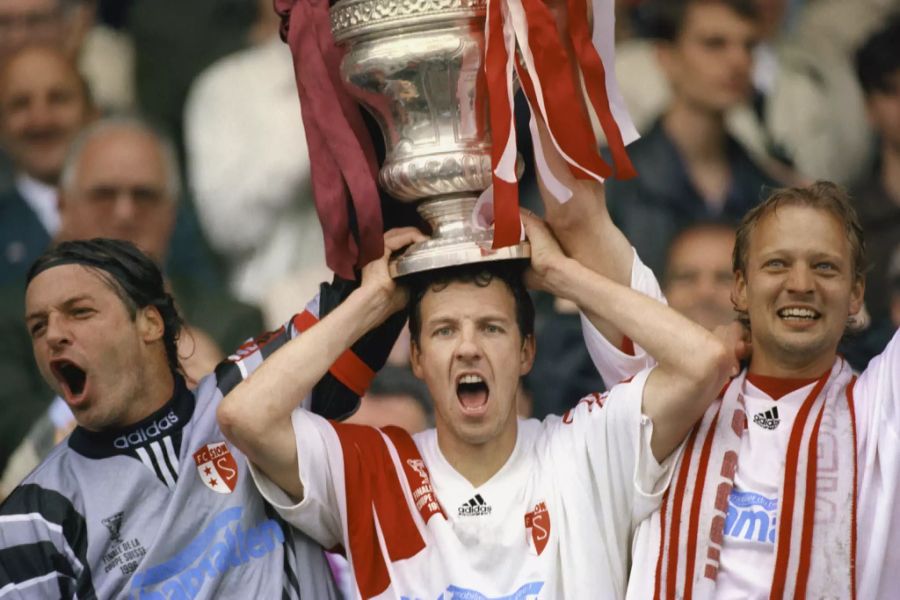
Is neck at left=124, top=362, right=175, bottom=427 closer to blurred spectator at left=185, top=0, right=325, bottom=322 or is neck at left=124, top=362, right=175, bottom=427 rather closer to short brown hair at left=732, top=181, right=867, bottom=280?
short brown hair at left=732, top=181, right=867, bottom=280

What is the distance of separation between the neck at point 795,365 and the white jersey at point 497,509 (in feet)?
0.87

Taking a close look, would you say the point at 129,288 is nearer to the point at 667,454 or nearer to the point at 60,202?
the point at 667,454

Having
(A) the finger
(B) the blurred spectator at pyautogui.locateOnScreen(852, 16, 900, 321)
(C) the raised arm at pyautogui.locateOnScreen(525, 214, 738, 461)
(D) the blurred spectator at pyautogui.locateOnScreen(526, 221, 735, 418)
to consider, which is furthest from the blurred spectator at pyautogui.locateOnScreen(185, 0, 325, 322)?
(C) the raised arm at pyautogui.locateOnScreen(525, 214, 738, 461)

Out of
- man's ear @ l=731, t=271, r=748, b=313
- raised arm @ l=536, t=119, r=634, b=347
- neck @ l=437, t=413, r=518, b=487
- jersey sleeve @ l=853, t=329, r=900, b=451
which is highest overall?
A: raised arm @ l=536, t=119, r=634, b=347

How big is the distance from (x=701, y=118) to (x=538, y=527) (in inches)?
96.4

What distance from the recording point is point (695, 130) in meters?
6.47

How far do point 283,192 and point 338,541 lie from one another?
2193 mm

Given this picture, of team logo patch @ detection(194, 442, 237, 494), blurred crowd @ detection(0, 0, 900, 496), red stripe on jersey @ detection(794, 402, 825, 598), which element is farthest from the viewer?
blurred crowd @ detection(0, 0, 900, 496)

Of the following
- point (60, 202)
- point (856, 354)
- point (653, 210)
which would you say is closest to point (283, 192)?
point (60, 202)

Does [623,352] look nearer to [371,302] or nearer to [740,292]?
[740,292]

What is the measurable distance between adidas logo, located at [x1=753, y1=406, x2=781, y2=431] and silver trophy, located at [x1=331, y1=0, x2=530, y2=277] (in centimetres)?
60

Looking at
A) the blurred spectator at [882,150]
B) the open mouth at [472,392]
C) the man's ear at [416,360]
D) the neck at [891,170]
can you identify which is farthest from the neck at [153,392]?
the neck at [891,170]

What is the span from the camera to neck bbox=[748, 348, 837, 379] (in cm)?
435

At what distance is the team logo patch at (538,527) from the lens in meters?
4.33
